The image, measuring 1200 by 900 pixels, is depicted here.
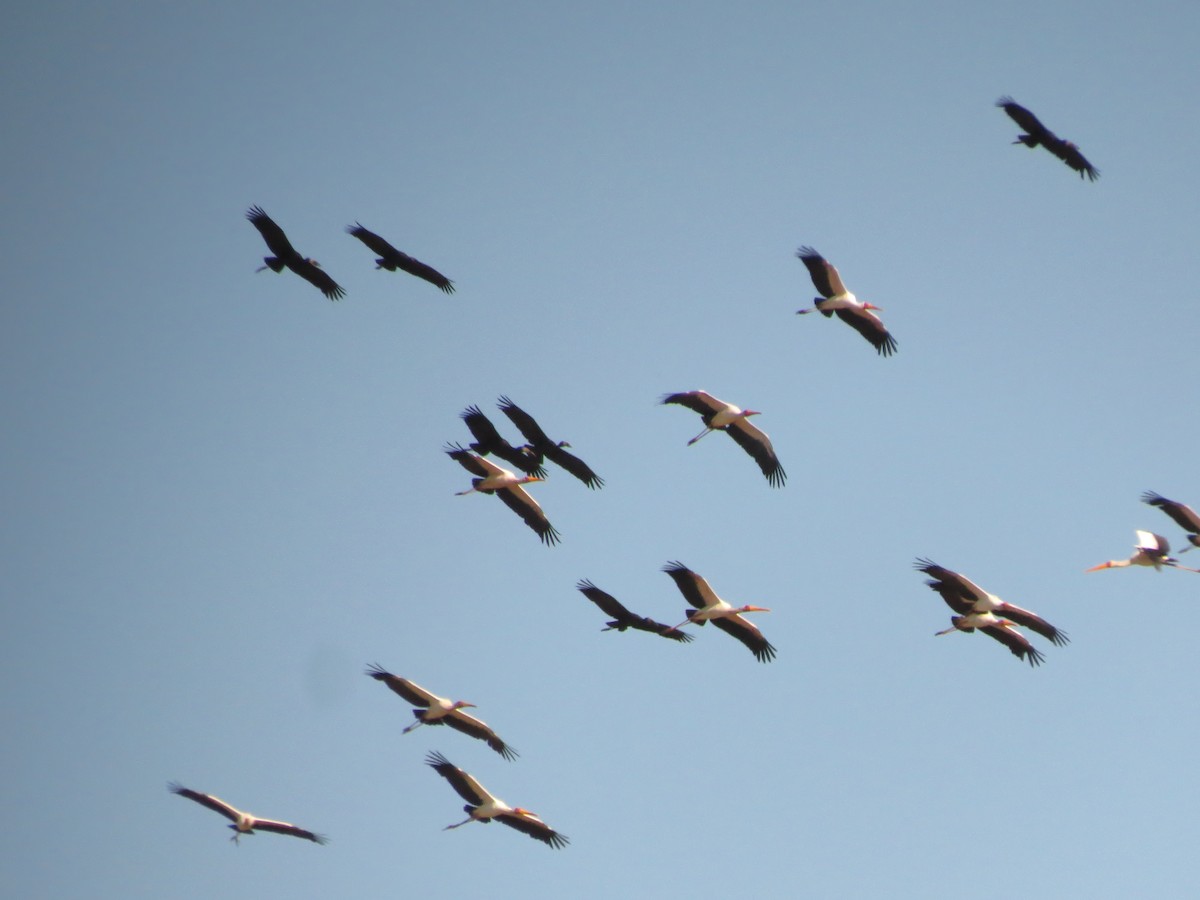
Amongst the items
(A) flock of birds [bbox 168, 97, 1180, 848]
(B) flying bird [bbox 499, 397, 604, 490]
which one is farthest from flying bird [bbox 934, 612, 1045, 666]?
(B) flying bird [bbox 499, 397, 604, 490]

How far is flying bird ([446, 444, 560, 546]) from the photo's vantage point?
80.9ft

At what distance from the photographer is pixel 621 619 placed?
23844mm

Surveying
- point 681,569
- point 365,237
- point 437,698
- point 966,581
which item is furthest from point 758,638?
point 365,237

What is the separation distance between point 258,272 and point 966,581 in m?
11.8

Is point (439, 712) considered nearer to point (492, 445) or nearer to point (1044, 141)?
point (492, 445)

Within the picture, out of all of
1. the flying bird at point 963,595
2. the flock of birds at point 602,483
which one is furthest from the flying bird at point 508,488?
the flying bird at point 963,595

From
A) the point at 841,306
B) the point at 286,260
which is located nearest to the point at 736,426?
the point at 841,306

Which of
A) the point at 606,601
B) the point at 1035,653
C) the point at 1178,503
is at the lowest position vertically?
the point at 606,601

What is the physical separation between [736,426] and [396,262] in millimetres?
6035

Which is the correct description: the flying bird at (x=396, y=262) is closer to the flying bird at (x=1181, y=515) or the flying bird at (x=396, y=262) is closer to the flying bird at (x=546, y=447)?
the flying bird at (x=546, y=447)

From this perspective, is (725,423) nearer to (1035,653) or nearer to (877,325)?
(877,325)

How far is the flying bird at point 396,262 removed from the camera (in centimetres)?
2384

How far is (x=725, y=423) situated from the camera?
78.6 feet

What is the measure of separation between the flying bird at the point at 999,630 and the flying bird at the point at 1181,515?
300cm
